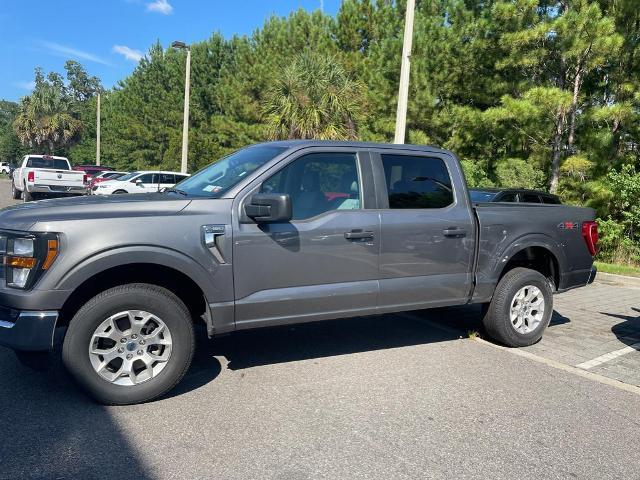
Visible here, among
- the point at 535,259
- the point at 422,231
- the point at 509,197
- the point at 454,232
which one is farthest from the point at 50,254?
the point at 509,197

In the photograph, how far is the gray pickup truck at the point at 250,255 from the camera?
138 inches

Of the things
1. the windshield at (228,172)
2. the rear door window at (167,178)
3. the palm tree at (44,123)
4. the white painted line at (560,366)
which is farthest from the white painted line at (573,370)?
the palm tree at (44,123)

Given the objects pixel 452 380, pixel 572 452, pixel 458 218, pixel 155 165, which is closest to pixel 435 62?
pixel 458 218

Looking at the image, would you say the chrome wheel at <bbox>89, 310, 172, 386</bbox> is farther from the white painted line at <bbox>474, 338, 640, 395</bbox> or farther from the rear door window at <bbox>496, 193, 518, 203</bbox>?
the rear door window at <bbox>496, 193, 518, 203</bbox>

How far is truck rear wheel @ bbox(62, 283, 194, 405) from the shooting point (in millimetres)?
3568

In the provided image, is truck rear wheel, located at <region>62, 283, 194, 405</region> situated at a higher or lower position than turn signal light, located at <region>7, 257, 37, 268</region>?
lower

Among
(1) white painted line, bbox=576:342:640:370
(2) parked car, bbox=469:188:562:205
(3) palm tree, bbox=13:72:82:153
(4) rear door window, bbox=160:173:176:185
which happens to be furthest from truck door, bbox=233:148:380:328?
(3) palm tree, bbox=13:72:82:153

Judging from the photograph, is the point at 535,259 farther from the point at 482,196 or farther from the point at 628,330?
the point at 482,196

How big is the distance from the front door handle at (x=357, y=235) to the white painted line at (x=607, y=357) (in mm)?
2474

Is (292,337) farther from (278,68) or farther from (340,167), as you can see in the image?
(278,68)

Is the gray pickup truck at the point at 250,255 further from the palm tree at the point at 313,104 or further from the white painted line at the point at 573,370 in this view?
the palm tree at the point at 313,104

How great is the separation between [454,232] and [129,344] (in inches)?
115

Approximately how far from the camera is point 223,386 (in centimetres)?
417

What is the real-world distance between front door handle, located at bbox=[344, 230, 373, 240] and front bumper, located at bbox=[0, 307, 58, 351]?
220cm
